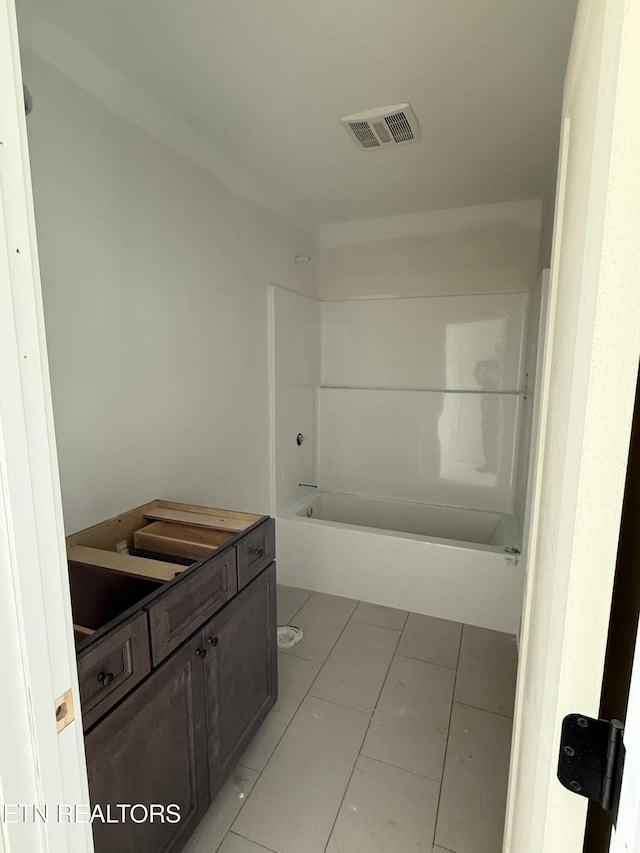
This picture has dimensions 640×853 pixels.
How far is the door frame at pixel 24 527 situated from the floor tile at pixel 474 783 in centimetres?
138

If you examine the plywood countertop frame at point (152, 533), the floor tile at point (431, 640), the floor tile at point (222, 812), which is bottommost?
the floor tile at point (222, 812)

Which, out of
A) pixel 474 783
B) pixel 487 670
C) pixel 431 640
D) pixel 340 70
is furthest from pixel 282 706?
pixel 340 70

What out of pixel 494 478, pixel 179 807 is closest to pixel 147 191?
pixel 179 807

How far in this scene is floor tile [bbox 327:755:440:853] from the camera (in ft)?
4.53

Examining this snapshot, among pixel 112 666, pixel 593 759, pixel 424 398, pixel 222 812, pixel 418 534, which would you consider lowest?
pixel 222 812

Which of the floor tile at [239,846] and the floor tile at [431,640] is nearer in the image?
the floor tile at [239,846]

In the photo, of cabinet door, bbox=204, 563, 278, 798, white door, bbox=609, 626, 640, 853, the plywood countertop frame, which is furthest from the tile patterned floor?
white door, bbox=609, 626, 640, 853

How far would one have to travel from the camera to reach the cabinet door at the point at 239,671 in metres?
1.43

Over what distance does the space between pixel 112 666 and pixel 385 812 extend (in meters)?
1.16

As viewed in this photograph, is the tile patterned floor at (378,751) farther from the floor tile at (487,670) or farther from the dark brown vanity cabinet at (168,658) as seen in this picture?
the dark brown vanity cabinet at (168,658)

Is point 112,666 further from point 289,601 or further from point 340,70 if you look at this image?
point 340,70

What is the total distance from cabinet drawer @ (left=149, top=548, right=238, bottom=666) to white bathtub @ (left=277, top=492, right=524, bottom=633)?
1422mm

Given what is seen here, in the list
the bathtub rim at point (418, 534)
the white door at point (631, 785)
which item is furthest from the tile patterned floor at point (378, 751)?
the white door at point (631, 785)

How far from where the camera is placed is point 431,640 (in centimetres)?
242
